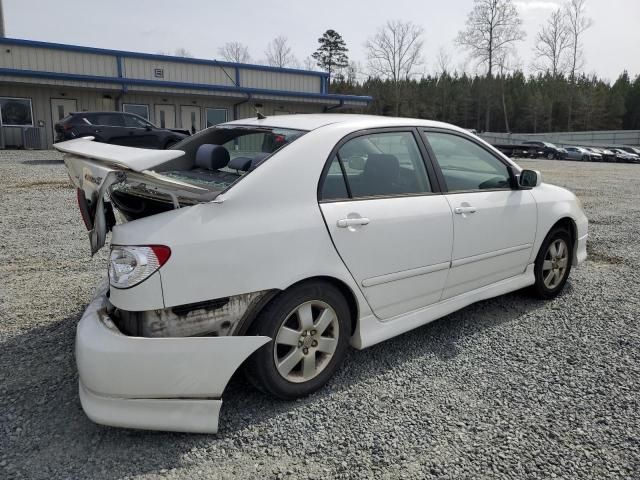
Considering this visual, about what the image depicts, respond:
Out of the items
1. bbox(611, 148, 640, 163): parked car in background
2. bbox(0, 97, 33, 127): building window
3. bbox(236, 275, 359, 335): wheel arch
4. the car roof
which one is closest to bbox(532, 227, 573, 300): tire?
the car roof

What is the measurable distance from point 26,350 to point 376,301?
93.8 inches

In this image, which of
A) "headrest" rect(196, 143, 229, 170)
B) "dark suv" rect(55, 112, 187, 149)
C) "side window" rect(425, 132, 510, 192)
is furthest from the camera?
"dark suv" rect(55, 112, 187, 149)

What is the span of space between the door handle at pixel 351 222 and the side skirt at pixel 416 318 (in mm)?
590

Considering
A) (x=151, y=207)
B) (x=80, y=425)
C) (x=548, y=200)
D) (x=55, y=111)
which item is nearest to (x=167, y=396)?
(x=80, y=425)

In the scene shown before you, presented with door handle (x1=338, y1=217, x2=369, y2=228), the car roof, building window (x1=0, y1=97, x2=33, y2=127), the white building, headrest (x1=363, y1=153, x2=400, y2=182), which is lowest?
door handle (x1=338, y1=217, x2=369, y2=228)

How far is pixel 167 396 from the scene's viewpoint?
2.42 meters

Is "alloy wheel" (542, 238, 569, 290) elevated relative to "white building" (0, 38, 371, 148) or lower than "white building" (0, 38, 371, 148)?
lower

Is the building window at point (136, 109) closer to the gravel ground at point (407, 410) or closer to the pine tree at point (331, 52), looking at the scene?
the gravel ground at point (407, 410)

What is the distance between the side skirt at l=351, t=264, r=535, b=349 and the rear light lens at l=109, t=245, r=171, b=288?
4.20ft

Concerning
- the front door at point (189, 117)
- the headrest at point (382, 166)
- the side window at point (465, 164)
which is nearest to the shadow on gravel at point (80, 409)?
the side window at point (465, 164)

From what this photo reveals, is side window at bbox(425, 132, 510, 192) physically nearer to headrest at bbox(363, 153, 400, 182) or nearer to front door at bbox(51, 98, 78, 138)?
headrest at bbox(363, 153, 400, 182)

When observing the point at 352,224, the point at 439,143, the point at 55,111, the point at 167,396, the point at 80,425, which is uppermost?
the point at 55,111

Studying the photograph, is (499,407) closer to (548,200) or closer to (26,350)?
(548,200)

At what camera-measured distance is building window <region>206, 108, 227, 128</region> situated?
26.1 meters
